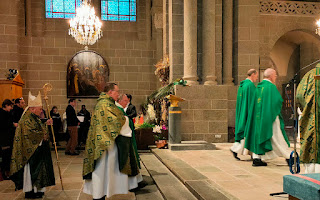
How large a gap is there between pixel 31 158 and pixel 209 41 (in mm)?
6189

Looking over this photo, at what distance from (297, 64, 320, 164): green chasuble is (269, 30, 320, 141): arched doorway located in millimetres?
10725

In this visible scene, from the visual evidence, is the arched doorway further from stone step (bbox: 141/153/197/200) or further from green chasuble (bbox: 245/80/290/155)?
stone step (bbox: 141/153/197/200)

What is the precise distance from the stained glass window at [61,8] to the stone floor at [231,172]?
8.96 metres

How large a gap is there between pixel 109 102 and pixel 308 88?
249cm

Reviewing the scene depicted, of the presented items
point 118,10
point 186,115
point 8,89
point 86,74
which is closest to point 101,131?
point 186,115

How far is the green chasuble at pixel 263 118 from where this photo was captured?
5270 mm

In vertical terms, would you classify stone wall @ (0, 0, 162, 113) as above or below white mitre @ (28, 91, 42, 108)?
above

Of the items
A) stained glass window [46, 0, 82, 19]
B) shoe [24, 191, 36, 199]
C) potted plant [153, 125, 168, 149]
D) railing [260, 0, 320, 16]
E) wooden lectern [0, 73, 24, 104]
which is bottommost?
shoe [24, 191, 36, 199]

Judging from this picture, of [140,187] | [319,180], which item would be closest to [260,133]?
[140,187]

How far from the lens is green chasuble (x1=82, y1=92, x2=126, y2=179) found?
3.54m

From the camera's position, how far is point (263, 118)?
17.6ft

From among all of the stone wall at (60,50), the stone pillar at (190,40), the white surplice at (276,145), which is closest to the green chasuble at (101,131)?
the white surplice at (276,145)

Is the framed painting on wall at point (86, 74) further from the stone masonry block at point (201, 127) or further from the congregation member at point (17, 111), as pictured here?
the congregation member at point (17, 111)

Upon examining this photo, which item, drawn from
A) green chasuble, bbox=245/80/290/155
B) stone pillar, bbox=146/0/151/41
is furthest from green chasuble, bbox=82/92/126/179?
stone pillar, bbox=146/0/151/41
